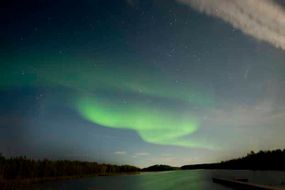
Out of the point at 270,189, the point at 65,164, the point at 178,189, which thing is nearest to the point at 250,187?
the point at 270,189

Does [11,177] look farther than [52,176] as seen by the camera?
No

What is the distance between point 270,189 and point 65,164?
173850 millimetres

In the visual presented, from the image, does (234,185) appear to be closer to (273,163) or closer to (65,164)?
(273,163)

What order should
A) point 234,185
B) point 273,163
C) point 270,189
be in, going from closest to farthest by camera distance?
1. point 270,189
2. point 234,185
3. point 273,163

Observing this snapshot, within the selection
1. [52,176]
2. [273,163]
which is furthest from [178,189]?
[273,163]

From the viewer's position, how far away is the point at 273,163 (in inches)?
7165

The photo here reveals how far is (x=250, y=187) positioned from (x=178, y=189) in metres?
26.5

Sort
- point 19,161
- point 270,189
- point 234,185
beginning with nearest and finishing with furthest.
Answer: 1. point 270,189
2. point 234,185
3. point 19,161

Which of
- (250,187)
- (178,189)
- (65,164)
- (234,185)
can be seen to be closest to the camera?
(250,187)

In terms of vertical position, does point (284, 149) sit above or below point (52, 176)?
above

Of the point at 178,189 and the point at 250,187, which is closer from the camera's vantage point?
the point at 250,187

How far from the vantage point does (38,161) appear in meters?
167

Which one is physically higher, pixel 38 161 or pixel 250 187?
pixel 38 161

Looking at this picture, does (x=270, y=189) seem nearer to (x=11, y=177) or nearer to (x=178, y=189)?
(x=178, y=189)
